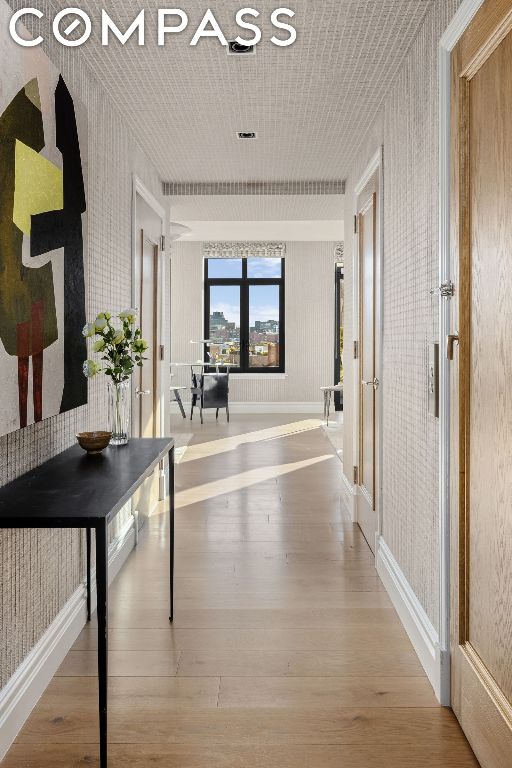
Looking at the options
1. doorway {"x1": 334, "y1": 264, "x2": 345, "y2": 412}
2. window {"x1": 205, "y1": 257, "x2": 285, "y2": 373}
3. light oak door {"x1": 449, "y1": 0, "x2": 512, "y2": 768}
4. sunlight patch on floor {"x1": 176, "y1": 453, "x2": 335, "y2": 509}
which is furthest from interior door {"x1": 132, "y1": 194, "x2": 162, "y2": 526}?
doorway {"x1": 334, "y1": 264, "x2": 345, "y2": 412}

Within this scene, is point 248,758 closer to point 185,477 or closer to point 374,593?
point 374,593

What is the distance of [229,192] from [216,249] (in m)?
5.23

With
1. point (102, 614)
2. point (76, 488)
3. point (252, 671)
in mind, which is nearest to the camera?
point (102, 614)

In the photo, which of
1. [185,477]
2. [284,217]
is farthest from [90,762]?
[284,217]

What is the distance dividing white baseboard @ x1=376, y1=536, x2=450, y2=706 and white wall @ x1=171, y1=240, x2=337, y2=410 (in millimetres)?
Answer: 7064

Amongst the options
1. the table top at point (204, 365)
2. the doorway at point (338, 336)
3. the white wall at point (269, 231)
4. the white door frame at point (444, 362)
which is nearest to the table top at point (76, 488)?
the white door frame at point (444, 362)

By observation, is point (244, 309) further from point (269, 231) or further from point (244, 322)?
point (269, 231)

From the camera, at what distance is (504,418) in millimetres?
1578

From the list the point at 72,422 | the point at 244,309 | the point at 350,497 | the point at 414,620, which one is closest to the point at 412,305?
the point at 414,620

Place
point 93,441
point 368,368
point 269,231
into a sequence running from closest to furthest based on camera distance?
1. point 93,441
2. point 368,368
3. point 269,231

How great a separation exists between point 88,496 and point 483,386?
3.72ft

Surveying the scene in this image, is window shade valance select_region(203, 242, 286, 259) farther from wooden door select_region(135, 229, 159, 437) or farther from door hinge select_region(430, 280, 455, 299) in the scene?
door hinge select_region(430, 280, 455, 299)

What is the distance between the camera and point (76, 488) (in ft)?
6.12
